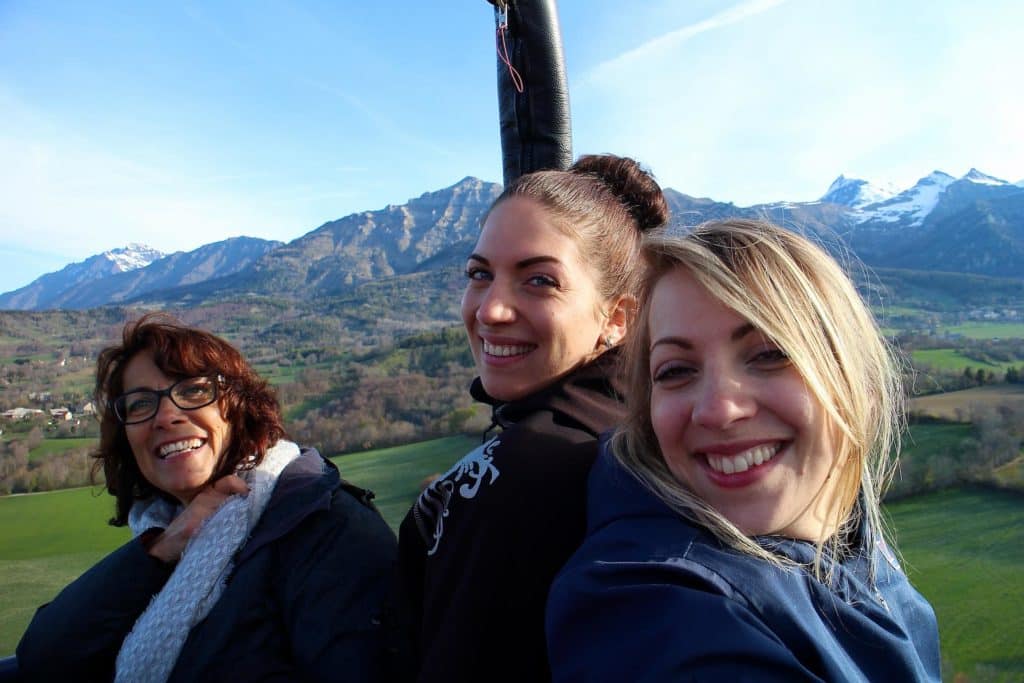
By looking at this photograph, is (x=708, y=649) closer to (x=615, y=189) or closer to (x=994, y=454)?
(x=615, y=189)

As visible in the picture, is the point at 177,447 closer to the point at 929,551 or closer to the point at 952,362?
the point at 929,551

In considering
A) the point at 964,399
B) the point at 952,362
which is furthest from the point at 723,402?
the point at 952,362

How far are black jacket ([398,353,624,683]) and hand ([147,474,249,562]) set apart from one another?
125 cm

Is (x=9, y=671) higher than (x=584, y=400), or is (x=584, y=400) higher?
(x=584, y=400)

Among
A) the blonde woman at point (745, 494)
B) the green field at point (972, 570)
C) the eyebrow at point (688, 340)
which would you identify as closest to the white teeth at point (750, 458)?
the blonde woman at point (745, 494)

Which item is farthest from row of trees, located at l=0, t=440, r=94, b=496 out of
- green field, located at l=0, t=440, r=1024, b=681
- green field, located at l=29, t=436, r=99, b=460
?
green field, located at l=0, t=440, r=1024, b=681

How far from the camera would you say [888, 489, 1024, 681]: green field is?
116 inches

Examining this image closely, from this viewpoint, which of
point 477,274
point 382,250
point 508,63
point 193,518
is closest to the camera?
point 477,274

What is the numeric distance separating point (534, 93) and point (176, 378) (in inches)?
92.7

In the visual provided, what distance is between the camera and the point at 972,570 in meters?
3.55

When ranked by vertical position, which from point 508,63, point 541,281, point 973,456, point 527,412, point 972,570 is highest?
point 508,63

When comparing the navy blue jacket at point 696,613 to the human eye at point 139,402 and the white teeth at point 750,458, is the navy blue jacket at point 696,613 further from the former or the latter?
the human eye at point 139,402

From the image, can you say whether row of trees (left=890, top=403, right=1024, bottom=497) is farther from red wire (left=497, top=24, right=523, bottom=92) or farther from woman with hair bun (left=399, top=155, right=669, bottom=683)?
red wire (left=497, top=24, right=523, bottom=92)

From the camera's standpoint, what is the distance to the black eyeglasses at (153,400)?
2.73m
